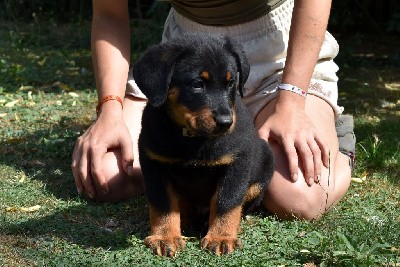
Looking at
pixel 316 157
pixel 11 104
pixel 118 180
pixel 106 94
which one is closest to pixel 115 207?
pixel 118 180

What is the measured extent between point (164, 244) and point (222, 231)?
279mm

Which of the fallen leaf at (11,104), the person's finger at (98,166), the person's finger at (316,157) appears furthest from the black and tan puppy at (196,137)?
the fallen leaf at (11,104)

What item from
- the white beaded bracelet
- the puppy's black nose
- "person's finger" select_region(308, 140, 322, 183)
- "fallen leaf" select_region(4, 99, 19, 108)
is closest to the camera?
the puppy's black nose

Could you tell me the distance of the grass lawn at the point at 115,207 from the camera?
3.62m

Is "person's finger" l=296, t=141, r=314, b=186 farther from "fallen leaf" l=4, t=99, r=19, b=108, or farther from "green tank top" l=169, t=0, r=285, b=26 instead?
"fallen leaf" l=4, t=99, r=19, b=108

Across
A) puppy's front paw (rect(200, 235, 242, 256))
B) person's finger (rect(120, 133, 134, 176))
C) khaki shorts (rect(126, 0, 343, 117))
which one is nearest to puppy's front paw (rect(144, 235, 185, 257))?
puppy's front paw (rect(200, 235, 242, 256))

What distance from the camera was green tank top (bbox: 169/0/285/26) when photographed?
16.0 feet

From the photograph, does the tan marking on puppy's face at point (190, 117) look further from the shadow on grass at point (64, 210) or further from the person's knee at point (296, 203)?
the person's knee at point (296, 203)

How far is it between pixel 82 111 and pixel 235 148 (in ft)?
11.3

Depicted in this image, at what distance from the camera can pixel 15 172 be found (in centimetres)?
508

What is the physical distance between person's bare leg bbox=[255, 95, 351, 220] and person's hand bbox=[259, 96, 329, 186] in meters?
0.05

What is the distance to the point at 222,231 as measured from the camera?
12.3ft

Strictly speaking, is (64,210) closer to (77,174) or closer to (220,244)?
(77,174)

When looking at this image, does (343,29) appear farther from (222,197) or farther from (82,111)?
(222,197)
